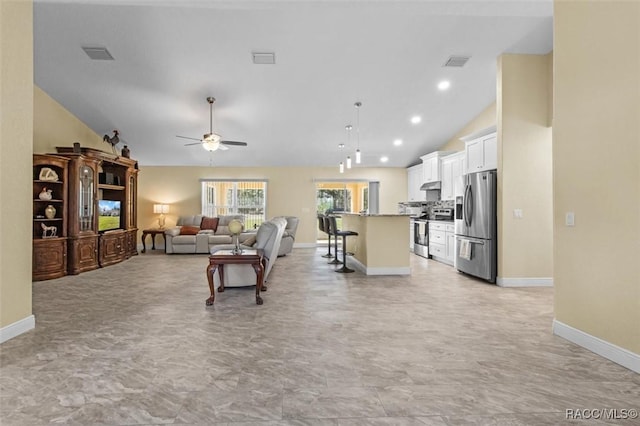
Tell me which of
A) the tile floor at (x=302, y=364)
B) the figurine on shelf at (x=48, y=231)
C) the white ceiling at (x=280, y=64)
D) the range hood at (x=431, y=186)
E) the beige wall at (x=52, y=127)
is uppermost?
the white ceiling at (x=280, y=64)

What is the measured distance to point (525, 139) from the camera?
489cm

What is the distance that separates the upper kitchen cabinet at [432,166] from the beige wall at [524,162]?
8.67 ft

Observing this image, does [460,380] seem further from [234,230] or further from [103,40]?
[103,40]

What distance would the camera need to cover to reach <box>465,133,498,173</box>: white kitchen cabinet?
5.40m

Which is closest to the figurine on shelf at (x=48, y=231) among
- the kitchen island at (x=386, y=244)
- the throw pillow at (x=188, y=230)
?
the throw pillow at (x=188, y=230)

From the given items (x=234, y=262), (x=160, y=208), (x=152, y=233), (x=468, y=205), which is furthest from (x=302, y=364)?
(x=160, y=208)

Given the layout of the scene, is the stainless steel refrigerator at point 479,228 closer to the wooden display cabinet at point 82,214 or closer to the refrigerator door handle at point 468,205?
the refrigerator door handle at point 468,205

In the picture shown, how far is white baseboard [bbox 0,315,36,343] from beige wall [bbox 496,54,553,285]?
227 inches

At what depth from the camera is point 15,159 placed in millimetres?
2938

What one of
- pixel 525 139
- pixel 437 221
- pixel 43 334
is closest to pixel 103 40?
pixel 43 334

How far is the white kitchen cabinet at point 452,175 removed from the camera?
693 centimetres

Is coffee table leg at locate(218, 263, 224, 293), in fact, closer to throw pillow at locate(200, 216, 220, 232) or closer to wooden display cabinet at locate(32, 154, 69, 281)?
wooden display cabinet at locate(32, 154, 69, 281)

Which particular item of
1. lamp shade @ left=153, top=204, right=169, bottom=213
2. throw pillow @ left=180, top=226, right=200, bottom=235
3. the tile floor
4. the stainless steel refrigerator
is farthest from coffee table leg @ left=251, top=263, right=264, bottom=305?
lamp shade @ left=153, top=204, right=169, bottom=213

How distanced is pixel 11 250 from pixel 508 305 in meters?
5.16
